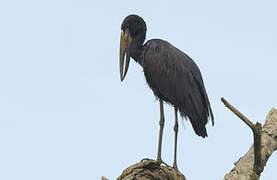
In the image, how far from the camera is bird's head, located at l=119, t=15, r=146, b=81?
1123cm

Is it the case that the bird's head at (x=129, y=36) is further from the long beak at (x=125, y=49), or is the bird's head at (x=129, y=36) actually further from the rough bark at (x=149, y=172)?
the rough bark at (x=149, y=172)

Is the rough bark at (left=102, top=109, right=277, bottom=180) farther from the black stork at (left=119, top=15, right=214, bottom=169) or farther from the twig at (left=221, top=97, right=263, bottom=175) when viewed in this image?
the black stork at (left=119, top=15, right=214, bottom=169)

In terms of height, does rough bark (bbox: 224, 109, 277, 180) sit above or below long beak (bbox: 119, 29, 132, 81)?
below

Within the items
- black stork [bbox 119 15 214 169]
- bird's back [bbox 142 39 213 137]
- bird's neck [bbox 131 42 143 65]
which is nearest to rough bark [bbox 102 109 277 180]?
black stork [bbox 119 15 214 169]

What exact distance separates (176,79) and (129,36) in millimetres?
1352

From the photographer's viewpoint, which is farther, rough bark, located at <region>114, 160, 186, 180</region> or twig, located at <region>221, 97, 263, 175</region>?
rough bark, located at <region>114, 160, 186, 180</region>

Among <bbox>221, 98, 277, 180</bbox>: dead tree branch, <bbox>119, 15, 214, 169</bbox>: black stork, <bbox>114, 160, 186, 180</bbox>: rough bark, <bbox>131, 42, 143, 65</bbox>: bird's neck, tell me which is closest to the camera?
<bbox>221, 98, 277, 180</bbox>: dead tree branch

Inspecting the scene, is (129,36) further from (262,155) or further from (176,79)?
(262,155)

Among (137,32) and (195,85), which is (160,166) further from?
(137,32)

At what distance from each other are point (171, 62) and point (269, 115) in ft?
10.7

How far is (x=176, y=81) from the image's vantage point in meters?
10.6

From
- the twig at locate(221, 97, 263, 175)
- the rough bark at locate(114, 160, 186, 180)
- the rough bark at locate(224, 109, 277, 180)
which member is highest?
the twig at locate(221, 97, 263, 175)

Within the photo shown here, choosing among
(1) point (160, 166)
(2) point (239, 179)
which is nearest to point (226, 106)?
(2) point (239, 179)

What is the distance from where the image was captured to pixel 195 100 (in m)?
10.3
